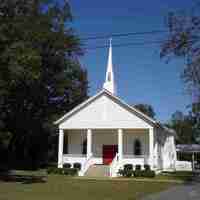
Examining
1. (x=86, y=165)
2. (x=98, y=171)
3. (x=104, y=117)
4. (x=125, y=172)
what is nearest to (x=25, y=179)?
(x=86, y=165)

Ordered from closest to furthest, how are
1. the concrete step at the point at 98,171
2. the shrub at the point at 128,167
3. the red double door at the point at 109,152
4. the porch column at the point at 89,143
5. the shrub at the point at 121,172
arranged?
1. the shrub at the point at 121,172
2. the concrete step at the point at 98,171
3. the shrub at the point at 128,167
4. the porch column at the point at 89,143
5. the red double door at the point at 109,152

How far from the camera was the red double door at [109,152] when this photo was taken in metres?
35.9

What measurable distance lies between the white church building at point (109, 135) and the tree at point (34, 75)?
538 centimetres

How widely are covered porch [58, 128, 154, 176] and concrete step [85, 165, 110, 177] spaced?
42 centimetres

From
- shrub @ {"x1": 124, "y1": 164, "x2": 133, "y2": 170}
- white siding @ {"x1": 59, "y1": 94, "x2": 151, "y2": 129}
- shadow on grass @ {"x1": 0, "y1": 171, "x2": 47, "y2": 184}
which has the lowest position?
shadow on grass @ {"x1": 0, "y1": 171, "x2": 47, "y2": 184}

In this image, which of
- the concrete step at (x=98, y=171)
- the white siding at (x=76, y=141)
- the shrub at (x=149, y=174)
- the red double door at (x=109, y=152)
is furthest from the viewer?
the white siding at (x=76, y=141)

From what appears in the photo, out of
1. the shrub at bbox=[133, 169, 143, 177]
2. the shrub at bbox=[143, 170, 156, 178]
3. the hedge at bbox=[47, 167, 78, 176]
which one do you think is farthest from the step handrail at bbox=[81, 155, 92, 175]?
the shrub at bbox=[143, 170, 156, 178]

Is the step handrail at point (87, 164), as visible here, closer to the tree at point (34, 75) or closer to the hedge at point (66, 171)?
the hedge at point (66, 171)

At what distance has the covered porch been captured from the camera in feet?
109

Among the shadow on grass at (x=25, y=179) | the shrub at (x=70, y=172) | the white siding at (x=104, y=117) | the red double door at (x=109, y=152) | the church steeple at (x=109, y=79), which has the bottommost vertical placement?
the shadow on grass at (x=25, y=179)

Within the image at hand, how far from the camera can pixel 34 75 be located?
24047mm

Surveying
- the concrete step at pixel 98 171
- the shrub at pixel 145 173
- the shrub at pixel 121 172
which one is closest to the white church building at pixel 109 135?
the concrete step at pixel 98 171

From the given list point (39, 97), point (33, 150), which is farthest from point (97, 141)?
point (33, 150)

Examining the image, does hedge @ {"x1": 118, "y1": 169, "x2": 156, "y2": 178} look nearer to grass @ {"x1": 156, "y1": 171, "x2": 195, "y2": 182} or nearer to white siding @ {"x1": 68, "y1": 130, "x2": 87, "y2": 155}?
grass @ {"x1": 156, "y1": 171, "x2": 195, "y2": 182}
